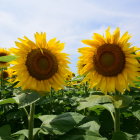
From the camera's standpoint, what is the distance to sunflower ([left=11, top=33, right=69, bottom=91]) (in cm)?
342

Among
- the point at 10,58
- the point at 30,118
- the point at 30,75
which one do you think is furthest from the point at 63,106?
the point at 10,58

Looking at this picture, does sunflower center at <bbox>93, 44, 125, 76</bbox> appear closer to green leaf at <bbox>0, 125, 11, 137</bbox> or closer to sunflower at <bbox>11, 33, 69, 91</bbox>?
sunflower at <bbox>11, 33, 69, 91</bbox>

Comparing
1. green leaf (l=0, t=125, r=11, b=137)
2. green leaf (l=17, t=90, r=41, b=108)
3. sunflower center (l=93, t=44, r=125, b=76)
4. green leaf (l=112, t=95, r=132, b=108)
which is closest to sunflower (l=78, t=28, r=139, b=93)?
sunflower center (l=93, t=44, r=125, b=76)

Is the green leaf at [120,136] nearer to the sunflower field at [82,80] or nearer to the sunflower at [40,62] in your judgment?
the sunflower field at [82,80]

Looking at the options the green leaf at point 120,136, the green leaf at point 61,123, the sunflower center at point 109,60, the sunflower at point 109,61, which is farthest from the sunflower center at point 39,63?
the green leaf at point 120,136

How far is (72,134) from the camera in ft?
8.68

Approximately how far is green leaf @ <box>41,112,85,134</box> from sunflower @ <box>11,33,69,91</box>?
66 cm

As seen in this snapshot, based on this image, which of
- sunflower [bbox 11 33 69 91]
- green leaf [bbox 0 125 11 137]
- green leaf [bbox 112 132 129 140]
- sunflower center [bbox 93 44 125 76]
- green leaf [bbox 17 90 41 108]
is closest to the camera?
green leaf [bbox 112 132 129 140]

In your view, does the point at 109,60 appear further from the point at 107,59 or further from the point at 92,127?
the point at 92,127

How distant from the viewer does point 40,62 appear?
349cm

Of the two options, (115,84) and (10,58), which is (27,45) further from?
(115,84)

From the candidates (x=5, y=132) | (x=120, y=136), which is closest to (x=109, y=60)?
(x=120, y=136)

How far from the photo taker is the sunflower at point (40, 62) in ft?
11.2

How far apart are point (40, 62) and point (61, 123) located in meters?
1.08
